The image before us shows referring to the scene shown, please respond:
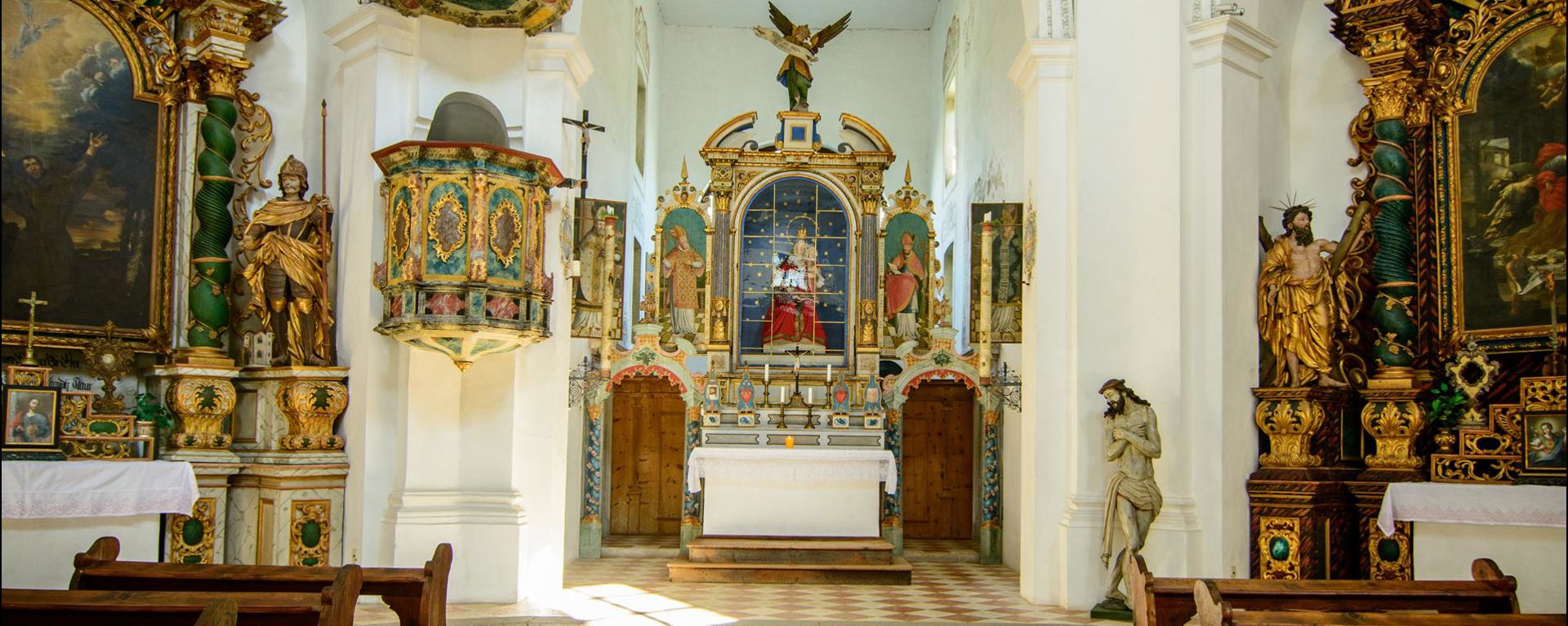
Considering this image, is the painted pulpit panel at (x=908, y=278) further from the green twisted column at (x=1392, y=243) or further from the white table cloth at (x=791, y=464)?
the green twisted column at (x=1392, y=243)

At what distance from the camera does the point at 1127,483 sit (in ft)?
29.0

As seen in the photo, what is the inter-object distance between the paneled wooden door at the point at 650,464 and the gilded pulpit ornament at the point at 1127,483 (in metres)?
7.66

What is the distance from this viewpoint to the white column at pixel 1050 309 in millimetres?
9781

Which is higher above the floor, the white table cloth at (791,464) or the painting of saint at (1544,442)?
the painting of saint at (1544,442)

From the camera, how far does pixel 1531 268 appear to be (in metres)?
8.99

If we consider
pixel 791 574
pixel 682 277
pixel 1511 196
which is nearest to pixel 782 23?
pixel 682 277

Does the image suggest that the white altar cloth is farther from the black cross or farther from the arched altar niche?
the arched altar niche

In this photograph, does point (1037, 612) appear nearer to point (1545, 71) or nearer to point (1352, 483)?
point (1352, 483)

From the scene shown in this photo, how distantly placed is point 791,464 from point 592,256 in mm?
3096

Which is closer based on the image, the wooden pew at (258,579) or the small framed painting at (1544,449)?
the wooden pew at (258,579)

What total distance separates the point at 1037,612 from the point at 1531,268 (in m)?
4.30

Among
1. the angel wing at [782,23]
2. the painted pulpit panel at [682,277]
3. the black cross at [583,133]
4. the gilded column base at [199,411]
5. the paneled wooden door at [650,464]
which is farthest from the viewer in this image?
the paneled wooden door at [650,464]

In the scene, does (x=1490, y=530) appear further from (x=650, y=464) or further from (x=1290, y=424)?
(x=650, y=464)

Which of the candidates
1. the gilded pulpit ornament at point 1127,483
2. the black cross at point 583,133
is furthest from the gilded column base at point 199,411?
the gilded pulpit ornament at point 1127,483
